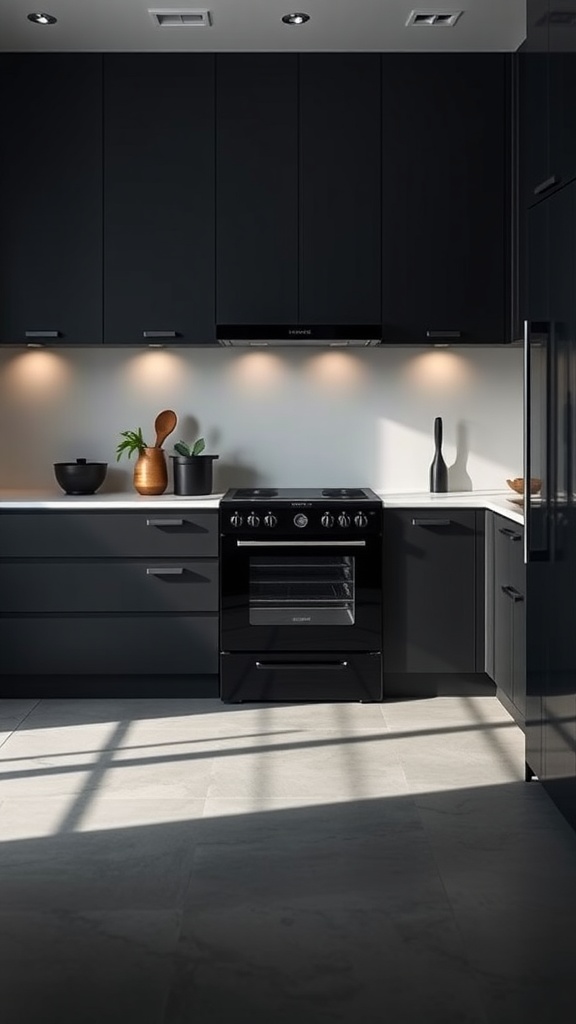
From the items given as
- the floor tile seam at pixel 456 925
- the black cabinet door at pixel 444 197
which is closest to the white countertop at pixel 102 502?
the black cabinet door at pixel 444 197

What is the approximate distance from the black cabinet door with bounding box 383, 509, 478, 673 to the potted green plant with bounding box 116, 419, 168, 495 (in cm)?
106

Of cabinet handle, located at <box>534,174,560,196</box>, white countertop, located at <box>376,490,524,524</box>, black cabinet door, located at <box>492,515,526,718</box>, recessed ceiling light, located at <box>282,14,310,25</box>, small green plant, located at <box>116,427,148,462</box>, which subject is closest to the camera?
cabinet handle, located at <box>534,174,560,196</box>

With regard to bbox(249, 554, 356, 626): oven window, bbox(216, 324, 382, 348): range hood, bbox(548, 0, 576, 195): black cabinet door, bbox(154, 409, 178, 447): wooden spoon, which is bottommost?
bbox(249, 554, 356, 626): oven window

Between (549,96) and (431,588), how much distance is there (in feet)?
7.00

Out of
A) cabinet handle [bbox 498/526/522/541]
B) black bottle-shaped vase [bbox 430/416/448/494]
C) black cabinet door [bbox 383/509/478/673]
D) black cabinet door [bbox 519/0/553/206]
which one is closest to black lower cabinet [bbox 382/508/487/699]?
black cabinet door [bbox 383/509/478/673]

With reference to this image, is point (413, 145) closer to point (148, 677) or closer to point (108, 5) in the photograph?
point (108, 5)

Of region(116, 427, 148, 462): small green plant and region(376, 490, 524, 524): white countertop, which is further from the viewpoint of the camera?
region(116, 427, 148, 462): small green plant

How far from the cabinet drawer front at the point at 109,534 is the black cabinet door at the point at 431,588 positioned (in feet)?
2.54

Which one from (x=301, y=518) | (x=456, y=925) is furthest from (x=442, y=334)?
(x=456, y=925)

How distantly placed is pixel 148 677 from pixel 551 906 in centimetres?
244

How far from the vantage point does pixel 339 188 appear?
492 centimetres

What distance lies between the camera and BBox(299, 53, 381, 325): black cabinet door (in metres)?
4.89

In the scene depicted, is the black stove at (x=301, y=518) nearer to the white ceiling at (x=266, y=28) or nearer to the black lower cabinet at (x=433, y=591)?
the black lower cabinet at (x=433, y=591)

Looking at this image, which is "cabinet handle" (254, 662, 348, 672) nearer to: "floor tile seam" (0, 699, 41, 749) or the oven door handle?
the oven door handle
